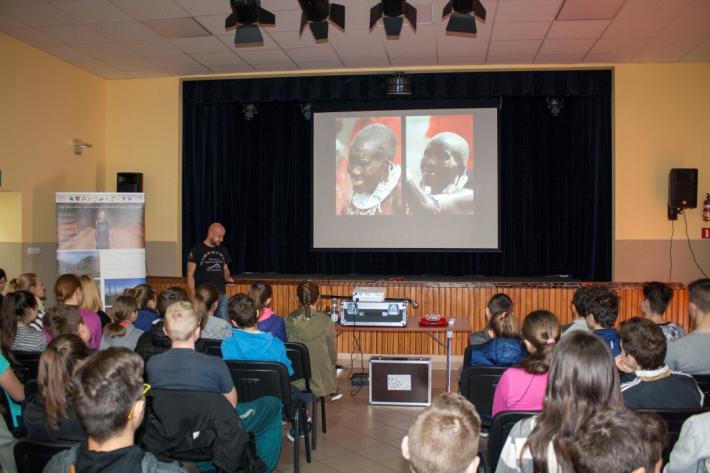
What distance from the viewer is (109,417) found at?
1719 mm

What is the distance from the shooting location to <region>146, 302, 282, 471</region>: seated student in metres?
2.83

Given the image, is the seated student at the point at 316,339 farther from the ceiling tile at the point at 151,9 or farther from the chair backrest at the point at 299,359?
the ceiling tile at the point at 151,9

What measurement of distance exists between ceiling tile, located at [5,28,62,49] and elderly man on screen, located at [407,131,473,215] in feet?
15.5

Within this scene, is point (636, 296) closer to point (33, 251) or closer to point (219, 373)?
point (219, 373)

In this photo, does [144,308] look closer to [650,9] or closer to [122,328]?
[122,328]

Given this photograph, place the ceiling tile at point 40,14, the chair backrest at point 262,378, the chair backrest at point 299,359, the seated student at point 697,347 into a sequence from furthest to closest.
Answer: the ceiling tile at point 40,14, the chair backrest at point 299,359, the chair backrest at point 262,378, the seated student at point 697,347

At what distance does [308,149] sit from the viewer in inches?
353

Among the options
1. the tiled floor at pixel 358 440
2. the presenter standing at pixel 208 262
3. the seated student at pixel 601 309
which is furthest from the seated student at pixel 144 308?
the seated student at pixel 601 309

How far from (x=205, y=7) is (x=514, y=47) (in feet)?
11.8

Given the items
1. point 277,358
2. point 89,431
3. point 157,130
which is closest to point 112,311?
point 277,358

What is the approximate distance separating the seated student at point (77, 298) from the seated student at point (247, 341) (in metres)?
1.17

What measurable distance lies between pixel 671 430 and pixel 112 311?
3.39 meters

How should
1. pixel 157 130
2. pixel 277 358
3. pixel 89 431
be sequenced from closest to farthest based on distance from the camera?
1. pixel 89 431
2. pixel 277 358
3. pixel 157 130

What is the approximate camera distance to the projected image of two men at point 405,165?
8359 mm
